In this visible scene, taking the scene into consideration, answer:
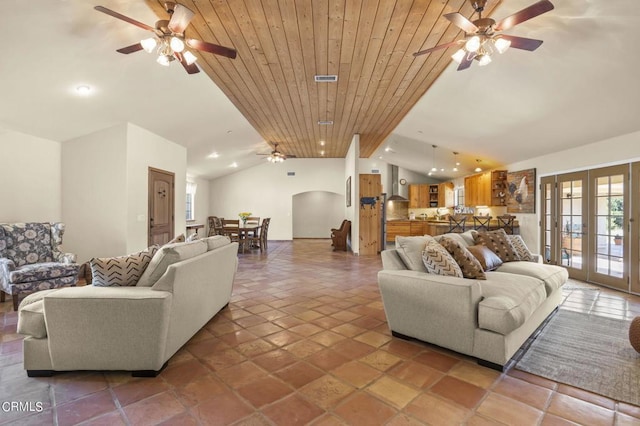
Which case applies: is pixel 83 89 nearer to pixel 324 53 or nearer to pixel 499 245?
pixel 324 53

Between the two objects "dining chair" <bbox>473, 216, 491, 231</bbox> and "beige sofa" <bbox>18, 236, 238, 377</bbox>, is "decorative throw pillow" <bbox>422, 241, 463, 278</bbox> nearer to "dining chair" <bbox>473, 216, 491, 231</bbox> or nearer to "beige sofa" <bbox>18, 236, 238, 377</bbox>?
"beige sofa" <bbox>18, 236, 238, 377</bbox>

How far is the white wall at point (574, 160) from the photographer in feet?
13.8

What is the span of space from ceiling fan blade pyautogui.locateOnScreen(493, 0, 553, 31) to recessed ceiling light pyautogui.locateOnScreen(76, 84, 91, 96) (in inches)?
181

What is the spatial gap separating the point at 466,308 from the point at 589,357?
1120mm

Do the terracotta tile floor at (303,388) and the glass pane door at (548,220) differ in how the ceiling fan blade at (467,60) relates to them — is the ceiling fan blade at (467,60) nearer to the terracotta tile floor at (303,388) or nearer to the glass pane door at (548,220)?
the terracotta tile floor at (303,388)

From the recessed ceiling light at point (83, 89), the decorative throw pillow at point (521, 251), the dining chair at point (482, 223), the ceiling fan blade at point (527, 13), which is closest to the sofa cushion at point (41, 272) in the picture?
A: the recessed ceiling light at point (83, 89)

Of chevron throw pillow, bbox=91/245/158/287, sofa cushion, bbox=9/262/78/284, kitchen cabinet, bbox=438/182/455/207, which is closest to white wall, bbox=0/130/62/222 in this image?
sofa cushion, bbox=9/262/78/284

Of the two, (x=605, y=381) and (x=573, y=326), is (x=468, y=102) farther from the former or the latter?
(x=605, y=381)

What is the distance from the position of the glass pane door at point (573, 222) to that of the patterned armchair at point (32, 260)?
25.4ft

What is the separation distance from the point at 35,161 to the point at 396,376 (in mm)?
5921

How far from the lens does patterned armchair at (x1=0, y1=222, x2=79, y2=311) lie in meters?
3.47

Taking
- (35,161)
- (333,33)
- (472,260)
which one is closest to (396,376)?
(472,260)

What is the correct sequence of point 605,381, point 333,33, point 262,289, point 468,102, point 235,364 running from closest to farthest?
point 605,381, point 235,364, point 333,33, point 262,289, point 468,102

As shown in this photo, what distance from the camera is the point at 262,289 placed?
439 centimetres
